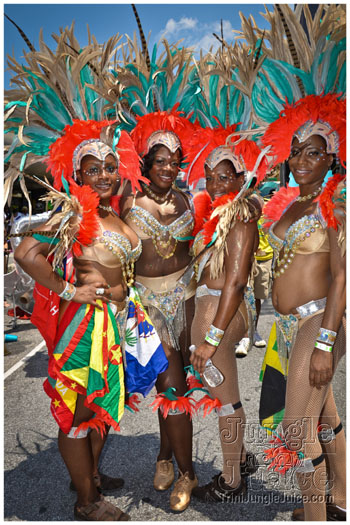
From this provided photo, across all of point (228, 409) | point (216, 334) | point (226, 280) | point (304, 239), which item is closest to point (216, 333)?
point (216, 334)

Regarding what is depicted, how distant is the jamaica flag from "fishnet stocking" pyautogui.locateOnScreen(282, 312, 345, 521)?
1.24 ft

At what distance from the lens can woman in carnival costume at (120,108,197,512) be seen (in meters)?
2.74

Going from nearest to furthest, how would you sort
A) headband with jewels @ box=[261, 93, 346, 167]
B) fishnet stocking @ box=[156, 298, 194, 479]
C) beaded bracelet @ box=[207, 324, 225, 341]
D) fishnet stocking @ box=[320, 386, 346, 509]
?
headband with jewels @ box=[261, 93, 346, 167]
fishnet stocking @ box=[320, 386, 346, 509]
beaded bracelet @ box=[207, 324, 225, 341]
fishnet stocking @ box=[156, 298, 194, 479]

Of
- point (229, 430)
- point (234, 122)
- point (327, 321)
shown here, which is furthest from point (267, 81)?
point (229, 430)

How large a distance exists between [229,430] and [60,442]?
106 centimetres

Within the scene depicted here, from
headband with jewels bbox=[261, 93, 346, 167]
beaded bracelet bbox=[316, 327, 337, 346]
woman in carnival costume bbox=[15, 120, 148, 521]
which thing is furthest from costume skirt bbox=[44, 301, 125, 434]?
headband with jewels bbox=[261, 93, 346, 167]

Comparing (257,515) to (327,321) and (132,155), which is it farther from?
(132,155)

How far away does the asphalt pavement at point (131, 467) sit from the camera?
253cm

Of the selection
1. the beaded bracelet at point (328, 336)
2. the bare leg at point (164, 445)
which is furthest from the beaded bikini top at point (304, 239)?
the bare leg at point (164, 445)

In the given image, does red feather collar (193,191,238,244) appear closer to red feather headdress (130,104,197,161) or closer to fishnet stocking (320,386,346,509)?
red feather headdress (130,104,197,161)

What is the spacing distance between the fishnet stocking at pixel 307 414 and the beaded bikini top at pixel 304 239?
0.35 meters

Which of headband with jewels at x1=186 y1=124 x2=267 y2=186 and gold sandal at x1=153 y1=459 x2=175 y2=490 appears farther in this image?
gold sandal at x1=153 y1=459 x2=175 y2=490

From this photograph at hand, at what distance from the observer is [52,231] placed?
7.48ft

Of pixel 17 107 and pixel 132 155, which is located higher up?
pixel 17 107
